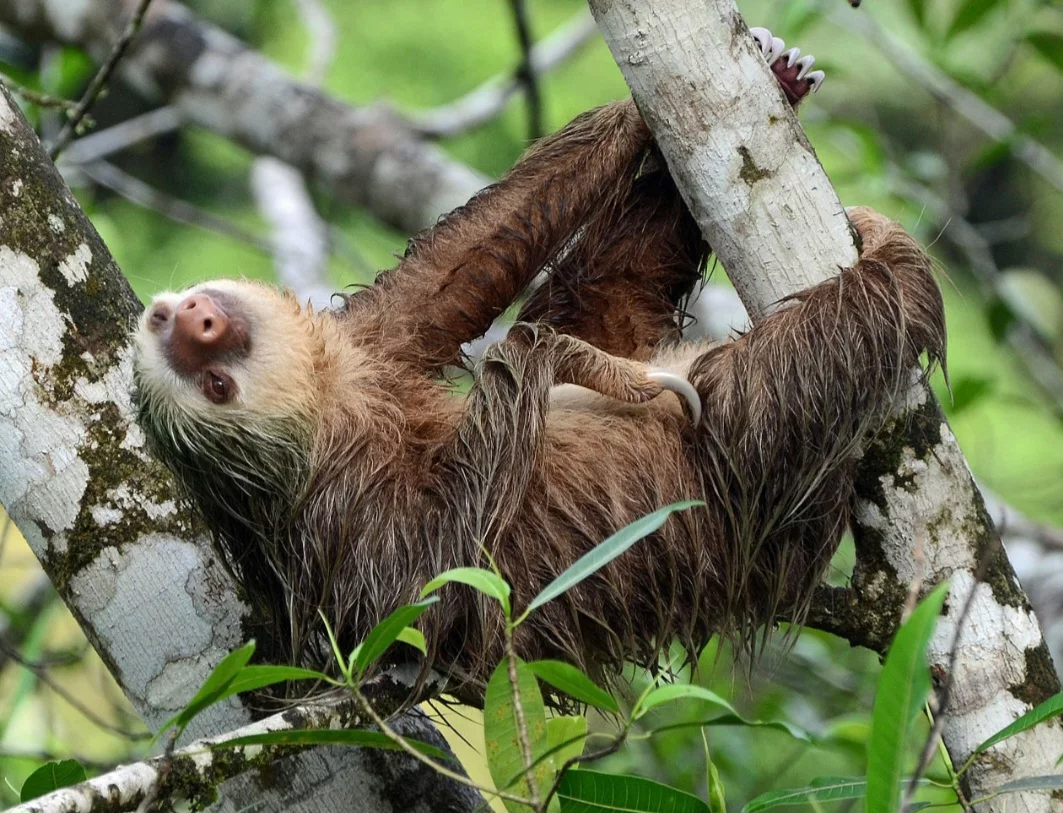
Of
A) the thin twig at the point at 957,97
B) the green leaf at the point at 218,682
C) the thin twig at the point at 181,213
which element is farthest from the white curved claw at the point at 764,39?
the thin twig at the point at 181,213

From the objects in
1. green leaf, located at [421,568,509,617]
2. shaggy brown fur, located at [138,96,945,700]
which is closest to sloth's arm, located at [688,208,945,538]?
shaggy brown fur, located at [138,96,945,700]

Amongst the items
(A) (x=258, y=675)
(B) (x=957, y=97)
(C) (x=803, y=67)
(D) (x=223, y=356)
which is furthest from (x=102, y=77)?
A: (B) (x=957, y=97)

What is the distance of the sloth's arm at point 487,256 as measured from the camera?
3.53 metres

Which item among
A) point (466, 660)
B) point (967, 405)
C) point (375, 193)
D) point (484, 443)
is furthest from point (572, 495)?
point (375, 193)

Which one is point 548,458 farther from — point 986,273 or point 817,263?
point 986,273

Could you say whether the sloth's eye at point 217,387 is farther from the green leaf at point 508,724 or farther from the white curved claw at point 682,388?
the green leaf at point 508,724

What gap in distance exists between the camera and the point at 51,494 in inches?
111

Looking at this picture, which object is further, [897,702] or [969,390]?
[969,390]

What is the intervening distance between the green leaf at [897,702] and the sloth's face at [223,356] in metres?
1.98

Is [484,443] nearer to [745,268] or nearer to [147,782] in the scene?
[745,268]

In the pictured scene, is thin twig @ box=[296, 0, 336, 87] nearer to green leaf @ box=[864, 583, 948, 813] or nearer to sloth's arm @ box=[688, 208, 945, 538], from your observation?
sloth's arm @ box=[688, 208, 945, 538]

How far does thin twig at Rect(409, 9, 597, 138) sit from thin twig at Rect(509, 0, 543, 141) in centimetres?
10

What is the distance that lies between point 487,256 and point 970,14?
311 cm

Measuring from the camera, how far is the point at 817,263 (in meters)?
2.82
